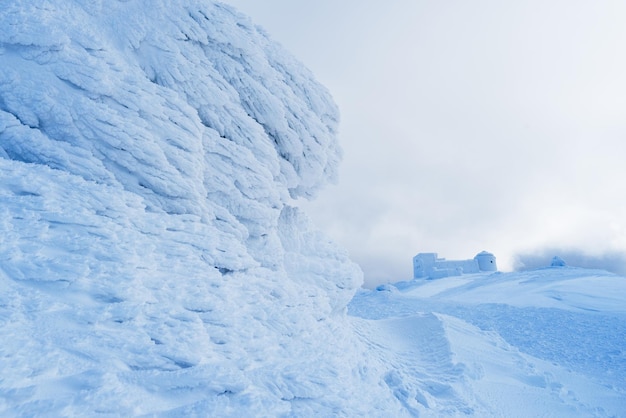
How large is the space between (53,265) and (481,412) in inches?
355

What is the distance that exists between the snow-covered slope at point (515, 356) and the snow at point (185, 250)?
3.6 inches

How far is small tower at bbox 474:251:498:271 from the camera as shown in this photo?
54219mm

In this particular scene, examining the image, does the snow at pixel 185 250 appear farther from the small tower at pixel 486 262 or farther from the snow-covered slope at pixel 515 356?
the small tower at pixel 486 262

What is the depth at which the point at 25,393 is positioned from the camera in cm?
362

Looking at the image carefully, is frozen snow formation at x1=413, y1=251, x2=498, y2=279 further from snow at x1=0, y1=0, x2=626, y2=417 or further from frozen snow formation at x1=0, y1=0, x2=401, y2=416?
frozen snow formation at x1=0, y1=0, x2=401, y2=416

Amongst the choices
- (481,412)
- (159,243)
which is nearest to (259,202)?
(159,243)

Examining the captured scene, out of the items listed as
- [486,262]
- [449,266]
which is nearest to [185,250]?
[449,266]

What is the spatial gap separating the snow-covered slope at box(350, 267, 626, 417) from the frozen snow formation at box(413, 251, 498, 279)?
31411 millimetres

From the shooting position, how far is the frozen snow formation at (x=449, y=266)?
53.1 meters

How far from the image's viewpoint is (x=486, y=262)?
54.4m

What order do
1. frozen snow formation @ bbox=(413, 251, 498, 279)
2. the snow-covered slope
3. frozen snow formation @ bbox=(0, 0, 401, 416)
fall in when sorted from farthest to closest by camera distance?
frozen snow formation @ bbox=(413, 251, 498, 279), the snow-covered slope, frozen snow formation @ bbox=(0, 0, 401, 416)

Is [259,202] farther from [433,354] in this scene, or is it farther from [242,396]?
[433,354]

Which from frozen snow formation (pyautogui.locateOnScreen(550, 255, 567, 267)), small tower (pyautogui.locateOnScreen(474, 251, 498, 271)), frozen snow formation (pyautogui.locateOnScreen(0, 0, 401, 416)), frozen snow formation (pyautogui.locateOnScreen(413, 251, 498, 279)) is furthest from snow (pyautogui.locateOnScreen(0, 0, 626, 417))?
small tower (pyautogui.locateOnScreen(474, 251, 498, 271))

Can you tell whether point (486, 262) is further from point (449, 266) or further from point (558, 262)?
point (558, 262)
